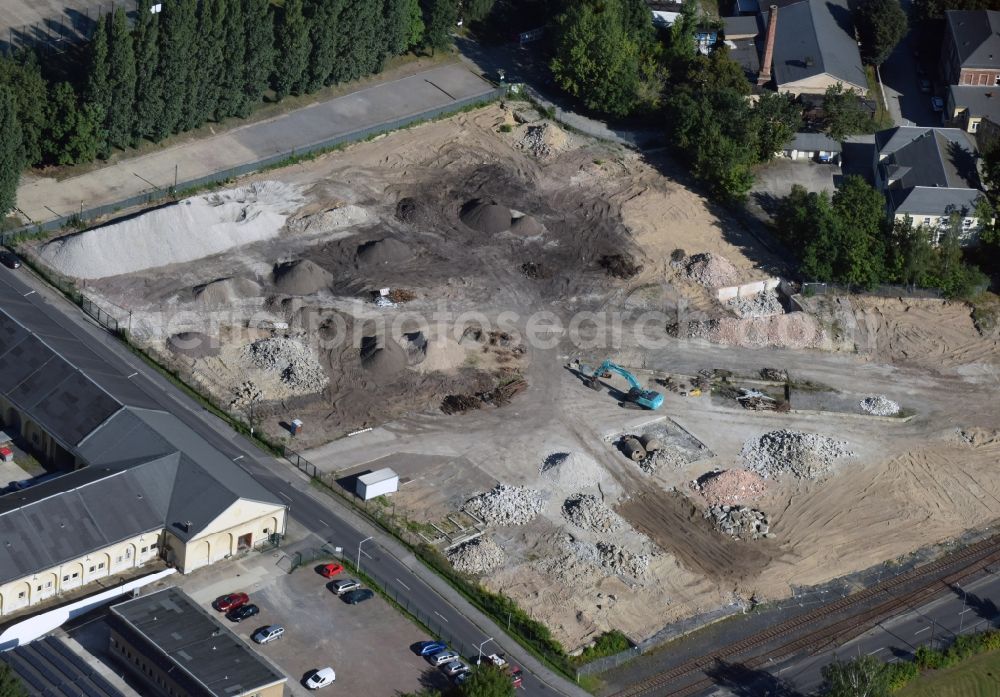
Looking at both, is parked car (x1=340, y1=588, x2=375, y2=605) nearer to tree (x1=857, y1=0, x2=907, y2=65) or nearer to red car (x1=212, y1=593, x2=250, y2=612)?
red car (x1=212, y1=593, x2=250, y2=612)

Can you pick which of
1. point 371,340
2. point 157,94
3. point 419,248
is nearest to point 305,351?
point 371,340

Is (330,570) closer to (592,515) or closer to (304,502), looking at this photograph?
(304,502)

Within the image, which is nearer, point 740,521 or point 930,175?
point 740,521

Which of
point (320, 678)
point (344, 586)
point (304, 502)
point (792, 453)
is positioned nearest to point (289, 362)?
point (304, 502)

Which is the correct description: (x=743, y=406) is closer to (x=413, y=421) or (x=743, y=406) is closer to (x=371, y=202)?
(x=413, y=421)

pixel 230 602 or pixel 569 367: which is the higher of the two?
pixel 569 367

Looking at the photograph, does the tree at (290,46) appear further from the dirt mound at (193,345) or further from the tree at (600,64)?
the dirt mound at (193,345)

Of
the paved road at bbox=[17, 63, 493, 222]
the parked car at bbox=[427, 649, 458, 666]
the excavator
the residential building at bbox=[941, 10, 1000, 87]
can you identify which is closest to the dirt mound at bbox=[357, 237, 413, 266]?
the paved road at bbox=[17, 63, 493, 222]
